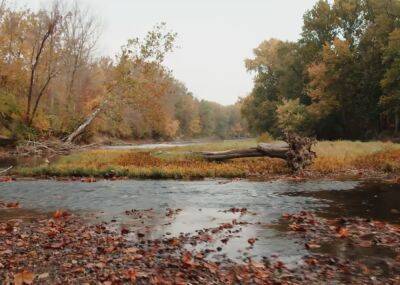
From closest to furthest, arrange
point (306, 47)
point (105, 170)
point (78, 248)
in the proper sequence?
point (78, 248), point (105, 170), point (306, 47)

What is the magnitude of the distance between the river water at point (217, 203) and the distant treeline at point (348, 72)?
94.2ft

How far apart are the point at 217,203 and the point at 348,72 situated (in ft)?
130

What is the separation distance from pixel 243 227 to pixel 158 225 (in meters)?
2.51

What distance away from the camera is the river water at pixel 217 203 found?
10.9m

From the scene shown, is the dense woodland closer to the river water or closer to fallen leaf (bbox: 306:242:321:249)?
the river water

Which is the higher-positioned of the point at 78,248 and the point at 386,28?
the point at 386,28

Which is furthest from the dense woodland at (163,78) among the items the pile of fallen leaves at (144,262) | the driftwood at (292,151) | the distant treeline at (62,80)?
the pile of fallen leaves at (144,262)

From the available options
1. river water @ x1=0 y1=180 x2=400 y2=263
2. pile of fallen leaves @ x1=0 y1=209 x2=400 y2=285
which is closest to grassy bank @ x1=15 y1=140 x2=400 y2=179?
river water @ x1=0 y1=180 x2=400 y2=263

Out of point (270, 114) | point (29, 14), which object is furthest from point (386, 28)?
point (29, 14)

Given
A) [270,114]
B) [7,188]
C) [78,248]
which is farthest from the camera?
[270,114]

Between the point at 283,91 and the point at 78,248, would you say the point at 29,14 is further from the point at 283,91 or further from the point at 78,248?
the point at 78,248

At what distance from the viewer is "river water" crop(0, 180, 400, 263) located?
1086 cm

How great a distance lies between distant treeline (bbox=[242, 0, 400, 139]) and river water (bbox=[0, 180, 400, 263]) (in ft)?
94.2

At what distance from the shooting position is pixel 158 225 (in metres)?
12.6
